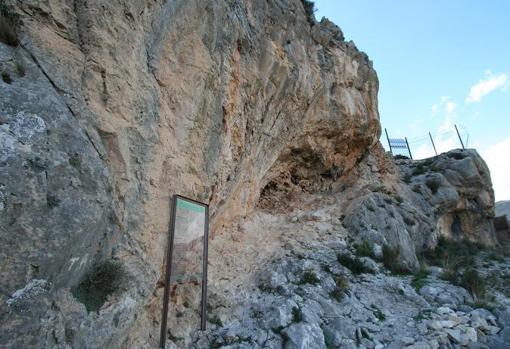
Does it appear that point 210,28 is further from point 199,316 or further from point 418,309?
point 418,309

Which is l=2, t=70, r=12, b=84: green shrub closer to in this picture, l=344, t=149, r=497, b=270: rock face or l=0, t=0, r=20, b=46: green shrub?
l=0, t=0, r=20, b=46: green shrub

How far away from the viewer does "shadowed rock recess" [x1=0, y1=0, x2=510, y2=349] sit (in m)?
3.22

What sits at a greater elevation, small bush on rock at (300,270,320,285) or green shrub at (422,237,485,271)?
green shrub at (422,237,485,271)

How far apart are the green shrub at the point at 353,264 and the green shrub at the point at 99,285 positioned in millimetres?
5863

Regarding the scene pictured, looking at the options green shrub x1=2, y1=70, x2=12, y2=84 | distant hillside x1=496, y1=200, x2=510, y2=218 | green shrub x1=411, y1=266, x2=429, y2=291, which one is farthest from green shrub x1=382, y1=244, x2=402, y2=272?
distant hillside x1=496, y1=200, x2=510, y2=218

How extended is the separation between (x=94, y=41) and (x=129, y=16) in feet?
2.70

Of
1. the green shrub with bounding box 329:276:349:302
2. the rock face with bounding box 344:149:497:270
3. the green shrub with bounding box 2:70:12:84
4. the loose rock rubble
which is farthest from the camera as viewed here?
the rock face with bounding box 344:149:497:270

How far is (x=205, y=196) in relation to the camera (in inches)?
251

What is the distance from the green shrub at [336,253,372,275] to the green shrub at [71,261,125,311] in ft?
19.2

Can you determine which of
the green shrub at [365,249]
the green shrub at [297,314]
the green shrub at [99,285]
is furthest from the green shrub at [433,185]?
the green shrub at [99,285]

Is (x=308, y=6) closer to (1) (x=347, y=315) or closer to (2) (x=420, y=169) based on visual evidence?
(1) (x=347, y=315)

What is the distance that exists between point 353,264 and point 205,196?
4.42 metres

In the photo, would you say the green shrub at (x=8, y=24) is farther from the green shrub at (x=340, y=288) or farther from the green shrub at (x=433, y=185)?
the green shrub at (x=433, y=185)

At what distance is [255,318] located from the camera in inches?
232
